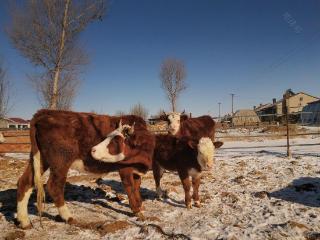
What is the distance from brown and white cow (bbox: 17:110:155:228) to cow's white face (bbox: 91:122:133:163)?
0.12 ft

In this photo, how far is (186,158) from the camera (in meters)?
6.24

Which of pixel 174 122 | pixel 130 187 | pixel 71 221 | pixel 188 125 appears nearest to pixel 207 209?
pixel 130 187

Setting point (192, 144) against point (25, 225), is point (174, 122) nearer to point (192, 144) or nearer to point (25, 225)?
point (192, 144)

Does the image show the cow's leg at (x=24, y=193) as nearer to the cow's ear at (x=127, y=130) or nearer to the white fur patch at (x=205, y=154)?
the cow's ear at (x=127, y=130)

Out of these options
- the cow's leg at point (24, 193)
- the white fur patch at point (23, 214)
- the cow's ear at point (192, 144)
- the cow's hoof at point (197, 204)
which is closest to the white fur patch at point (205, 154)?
the cow's ear at point (192, 144)

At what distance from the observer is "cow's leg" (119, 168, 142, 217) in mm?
5391

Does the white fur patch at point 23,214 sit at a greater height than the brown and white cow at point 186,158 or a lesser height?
lesser

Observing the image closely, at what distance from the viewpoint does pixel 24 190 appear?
5.05 meters

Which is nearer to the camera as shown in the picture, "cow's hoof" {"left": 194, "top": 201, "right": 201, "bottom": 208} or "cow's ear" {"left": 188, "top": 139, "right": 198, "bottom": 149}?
"cow's hoof" {"left": 194, "top": 201, "right": 201, "bottom": 208}

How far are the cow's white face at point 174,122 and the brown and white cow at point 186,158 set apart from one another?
2837mm

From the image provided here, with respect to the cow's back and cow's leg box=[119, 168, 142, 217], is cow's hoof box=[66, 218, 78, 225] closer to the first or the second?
cow's leg box=[119, 168, 142, 217]

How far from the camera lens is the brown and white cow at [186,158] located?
5891 mm

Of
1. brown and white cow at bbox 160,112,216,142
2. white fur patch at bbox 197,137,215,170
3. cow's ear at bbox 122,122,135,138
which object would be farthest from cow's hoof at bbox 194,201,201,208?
brown and white cow at bbox 160,112,216,142

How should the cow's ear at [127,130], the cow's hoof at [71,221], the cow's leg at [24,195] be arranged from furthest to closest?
1. the cow's ear at [127,130]
2. the cow's hoof at [71,221]
3. the cow's leg at [24,195]
